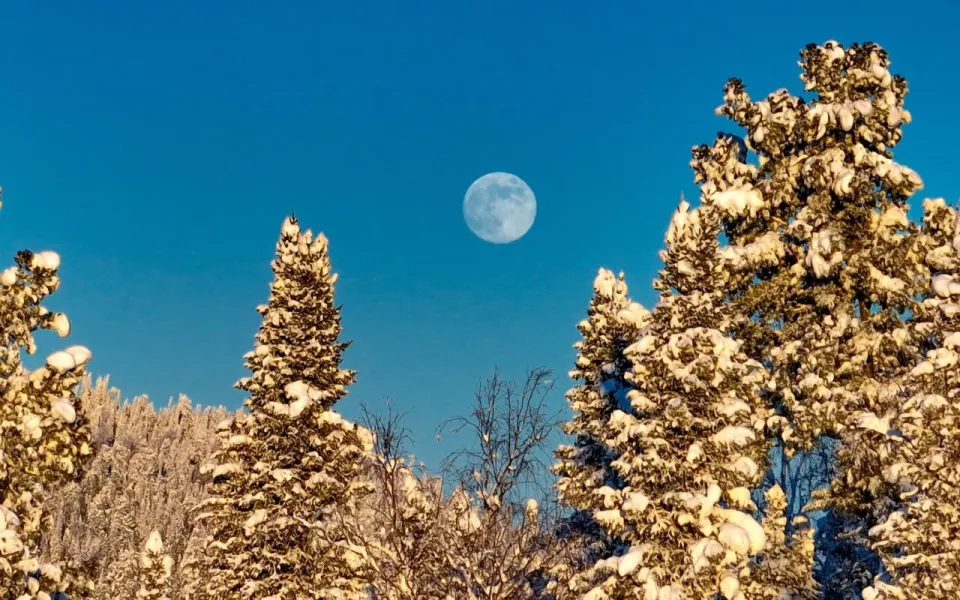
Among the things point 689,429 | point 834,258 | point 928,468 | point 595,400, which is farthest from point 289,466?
point 928,468

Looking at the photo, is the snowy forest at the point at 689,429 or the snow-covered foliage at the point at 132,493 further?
the snow-covered foliage at the point at 132,493

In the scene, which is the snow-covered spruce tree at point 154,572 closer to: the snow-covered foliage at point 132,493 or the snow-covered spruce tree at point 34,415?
the snow-covered spruce tree at point 34,415

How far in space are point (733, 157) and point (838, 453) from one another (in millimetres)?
7727

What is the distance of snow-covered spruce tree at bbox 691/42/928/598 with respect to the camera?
20.2 metres

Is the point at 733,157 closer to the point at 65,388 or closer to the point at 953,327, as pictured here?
the point at 953,327

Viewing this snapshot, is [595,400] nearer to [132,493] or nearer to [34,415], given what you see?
[34,415]

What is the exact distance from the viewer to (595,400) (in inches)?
991

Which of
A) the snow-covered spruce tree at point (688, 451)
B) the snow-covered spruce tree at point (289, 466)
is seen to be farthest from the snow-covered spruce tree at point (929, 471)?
the snow-covered spruce tree at point (289, 466)

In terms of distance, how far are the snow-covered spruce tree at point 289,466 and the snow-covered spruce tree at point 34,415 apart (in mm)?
11540

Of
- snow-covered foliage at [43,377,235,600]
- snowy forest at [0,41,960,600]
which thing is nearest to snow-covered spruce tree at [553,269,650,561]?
snowy forest at [0,41,960,600]

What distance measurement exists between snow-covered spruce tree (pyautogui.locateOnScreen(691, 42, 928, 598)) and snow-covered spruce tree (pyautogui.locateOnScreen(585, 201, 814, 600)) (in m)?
1.52

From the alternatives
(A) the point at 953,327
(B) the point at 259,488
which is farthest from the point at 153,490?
(A) the point at 953,327

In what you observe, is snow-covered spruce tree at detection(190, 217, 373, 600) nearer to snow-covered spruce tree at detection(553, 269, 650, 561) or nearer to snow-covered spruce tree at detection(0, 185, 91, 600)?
snow-covered spruce tree at detection(553, 269, 650, 561)

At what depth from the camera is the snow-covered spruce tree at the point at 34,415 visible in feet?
42.1
